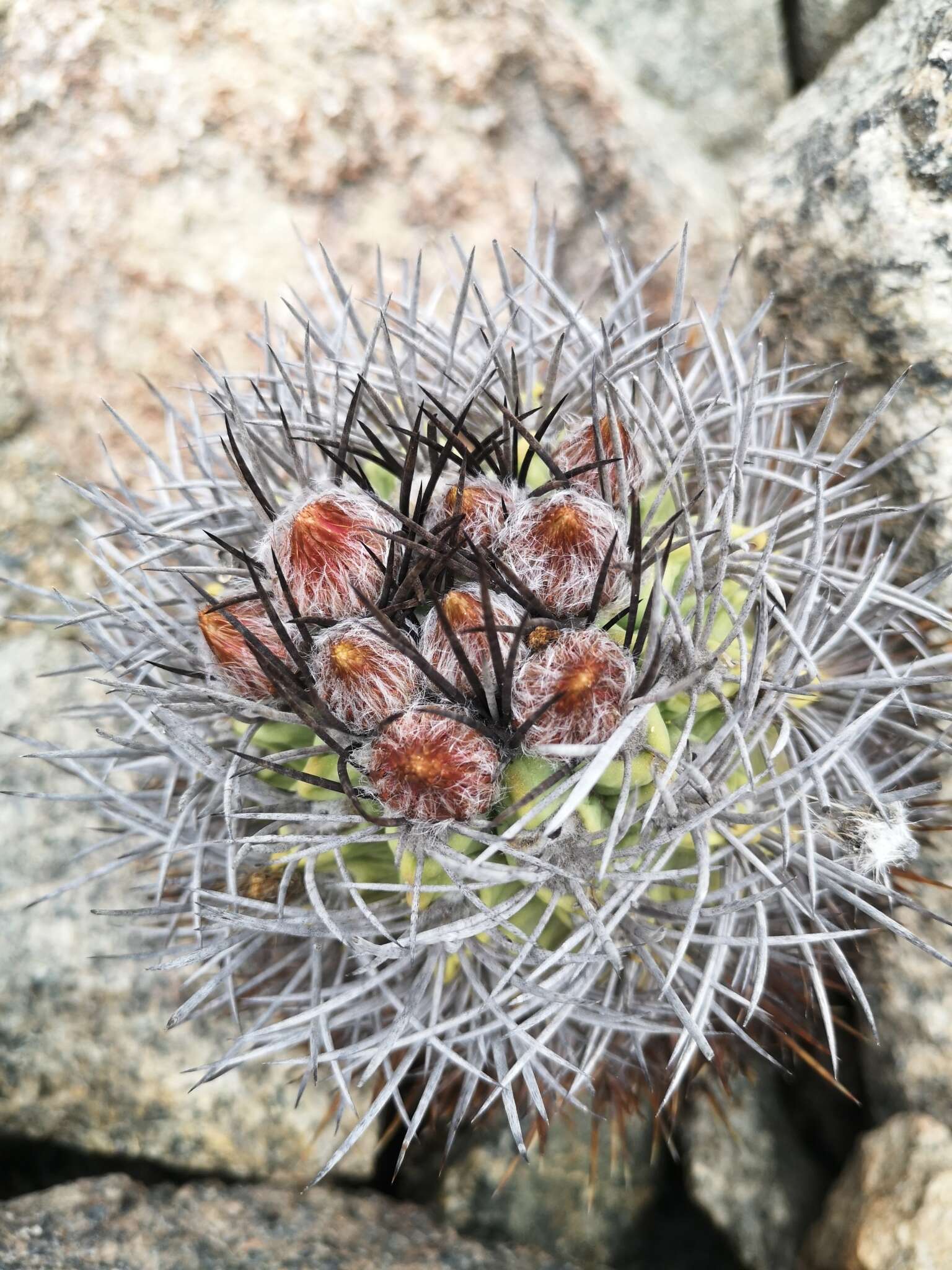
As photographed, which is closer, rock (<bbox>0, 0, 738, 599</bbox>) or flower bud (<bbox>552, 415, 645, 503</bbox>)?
flower bud (<bbox>552, 415, 645, 503</bbox>)

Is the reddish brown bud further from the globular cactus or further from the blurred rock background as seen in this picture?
the blurred rock background

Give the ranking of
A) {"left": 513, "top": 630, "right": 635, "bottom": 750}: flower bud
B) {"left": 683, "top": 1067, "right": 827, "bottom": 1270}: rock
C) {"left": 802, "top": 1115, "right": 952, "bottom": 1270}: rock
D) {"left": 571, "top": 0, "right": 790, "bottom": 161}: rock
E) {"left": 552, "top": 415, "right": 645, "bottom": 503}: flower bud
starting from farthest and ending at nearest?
1. {"left": 571, "top": 0, "right": 790, "bottom": 161}: rock
2. {"left": 683, "top": 1067, "right": 827, "bottom": 1270}: rock
3. {"left": 802, "top": 1115, "right": 952, "bottom": 1270}: rock
4. {"left": 552, "top": 415, "right": 645, "bottom": 503}: flower bud
5. {"left": 513, "top": 630, "right": 635, "bottom": 750}: flower bud

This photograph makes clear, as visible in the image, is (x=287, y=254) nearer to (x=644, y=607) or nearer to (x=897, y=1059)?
(x=644, y=607)

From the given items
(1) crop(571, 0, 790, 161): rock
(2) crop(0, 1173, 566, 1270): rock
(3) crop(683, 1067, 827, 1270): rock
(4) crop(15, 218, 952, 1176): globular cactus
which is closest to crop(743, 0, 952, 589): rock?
(4) crop(15, 218, 952, 1176): globular cactus

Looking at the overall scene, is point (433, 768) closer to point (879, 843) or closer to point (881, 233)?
point (879, 843)

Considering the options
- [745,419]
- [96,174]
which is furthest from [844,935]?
[96,174]

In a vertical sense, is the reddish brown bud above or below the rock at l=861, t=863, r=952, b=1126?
above

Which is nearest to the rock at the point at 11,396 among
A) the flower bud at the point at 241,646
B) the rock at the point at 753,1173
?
the flower bud at the point at 241,646
